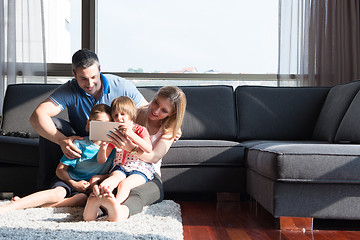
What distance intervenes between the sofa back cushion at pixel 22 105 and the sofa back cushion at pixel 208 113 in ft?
2.57

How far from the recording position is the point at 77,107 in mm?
2455

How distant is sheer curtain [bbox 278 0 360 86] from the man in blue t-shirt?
2.08 meters

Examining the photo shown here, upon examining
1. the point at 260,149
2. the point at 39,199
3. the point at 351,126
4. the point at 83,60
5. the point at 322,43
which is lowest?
the point at 39,199

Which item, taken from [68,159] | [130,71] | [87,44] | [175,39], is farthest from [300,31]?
[68,159]

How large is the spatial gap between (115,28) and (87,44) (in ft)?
1.19

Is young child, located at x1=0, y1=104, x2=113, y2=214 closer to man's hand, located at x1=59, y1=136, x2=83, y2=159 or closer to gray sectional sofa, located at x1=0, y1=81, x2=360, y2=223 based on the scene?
man's hand, located at x1=59, y1=136, x2=83, y2=159

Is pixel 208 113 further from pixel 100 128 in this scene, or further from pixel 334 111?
pixel 100 128

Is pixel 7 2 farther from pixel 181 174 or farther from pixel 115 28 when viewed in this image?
pixel 181 174

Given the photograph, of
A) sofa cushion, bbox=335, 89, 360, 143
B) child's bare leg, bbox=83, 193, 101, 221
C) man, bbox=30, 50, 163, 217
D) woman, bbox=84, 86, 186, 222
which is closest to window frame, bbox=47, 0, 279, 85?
sofa cushion, bbox=335, 89, 360, 143

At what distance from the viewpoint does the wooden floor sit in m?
1.96

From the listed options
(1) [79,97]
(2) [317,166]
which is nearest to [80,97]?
(1) [79,97]

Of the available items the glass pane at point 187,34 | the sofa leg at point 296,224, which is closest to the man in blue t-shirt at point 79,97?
the sofa leg at point 296,224

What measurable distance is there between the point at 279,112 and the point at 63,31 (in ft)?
7.90

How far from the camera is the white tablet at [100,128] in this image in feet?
6.82
